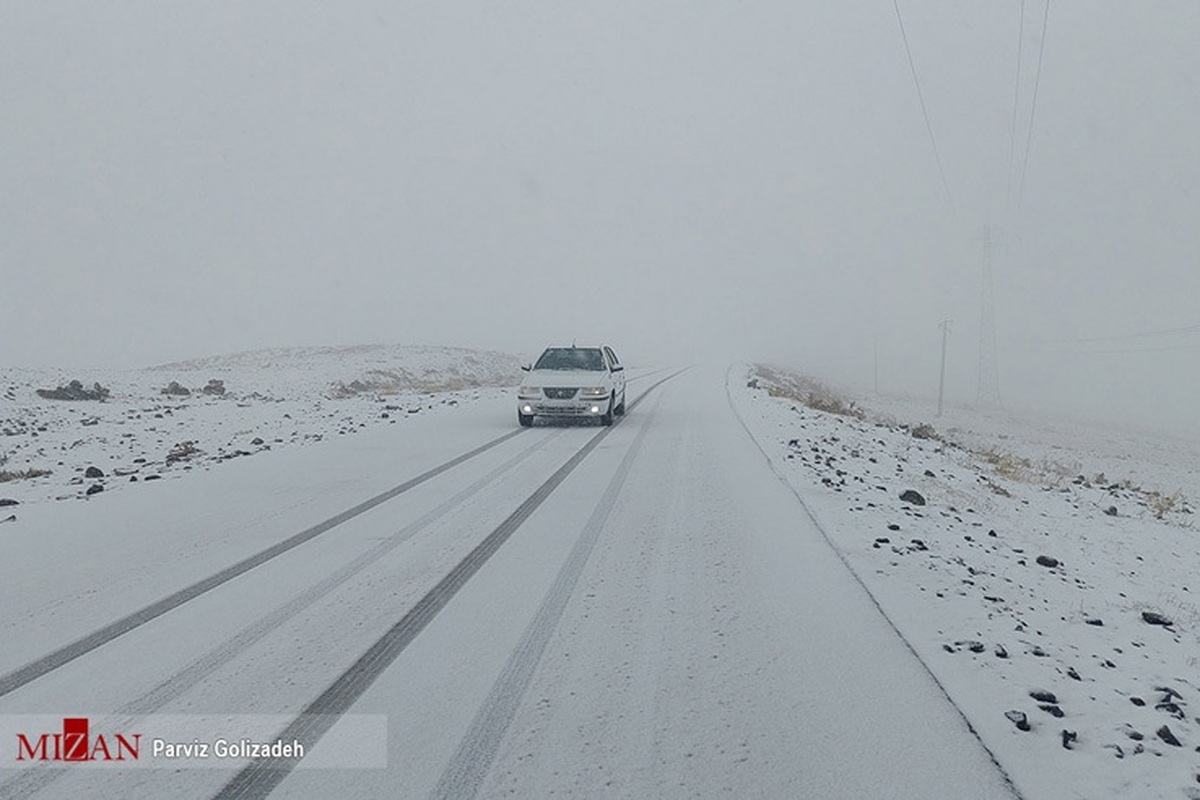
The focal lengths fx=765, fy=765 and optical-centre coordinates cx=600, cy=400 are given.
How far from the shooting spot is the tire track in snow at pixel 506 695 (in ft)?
10.7

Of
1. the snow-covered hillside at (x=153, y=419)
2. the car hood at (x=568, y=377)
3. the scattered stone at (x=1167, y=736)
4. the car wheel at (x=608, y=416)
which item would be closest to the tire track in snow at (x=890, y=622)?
the scattered stone at (x=1167, y=736)

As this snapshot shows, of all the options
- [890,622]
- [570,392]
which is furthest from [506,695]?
[570,392]

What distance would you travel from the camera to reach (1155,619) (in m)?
5.92

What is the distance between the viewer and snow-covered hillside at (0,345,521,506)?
11.6 m

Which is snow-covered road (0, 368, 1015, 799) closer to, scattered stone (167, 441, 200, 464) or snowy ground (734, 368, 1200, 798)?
snowy ground (734, 368, 1200, 798)

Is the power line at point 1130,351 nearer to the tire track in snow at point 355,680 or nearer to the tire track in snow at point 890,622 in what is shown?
the tire track in snow at point 890,622

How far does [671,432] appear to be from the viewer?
16.0 m

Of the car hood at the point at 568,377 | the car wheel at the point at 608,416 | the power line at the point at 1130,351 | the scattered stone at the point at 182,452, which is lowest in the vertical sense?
the scattered stone at the point at 182,452

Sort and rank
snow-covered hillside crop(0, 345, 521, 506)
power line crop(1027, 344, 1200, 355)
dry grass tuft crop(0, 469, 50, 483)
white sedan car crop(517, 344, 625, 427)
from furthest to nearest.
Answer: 1. power line crop(1027, 344, 1200, 355)
2. white sedan car crop(517, 344, 625, 427)
3. snow-covered hillside crop(0, 345, 521, 506)
4. dry grass tuft crop(0, 469, 50, 483)

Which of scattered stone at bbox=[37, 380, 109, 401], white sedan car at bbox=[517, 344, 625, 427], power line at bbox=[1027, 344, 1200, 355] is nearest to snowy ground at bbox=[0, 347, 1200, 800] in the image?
white sedan car at bbox=[517, 344, 625, 427]

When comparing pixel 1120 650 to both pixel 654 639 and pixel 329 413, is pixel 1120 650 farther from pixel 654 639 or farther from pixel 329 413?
pixel 329 413

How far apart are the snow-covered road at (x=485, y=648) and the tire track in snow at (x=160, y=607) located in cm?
2

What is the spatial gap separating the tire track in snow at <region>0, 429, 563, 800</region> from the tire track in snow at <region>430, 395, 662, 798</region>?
1626mm

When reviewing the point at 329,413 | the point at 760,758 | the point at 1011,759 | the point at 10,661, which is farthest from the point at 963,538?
the point at 329,413
